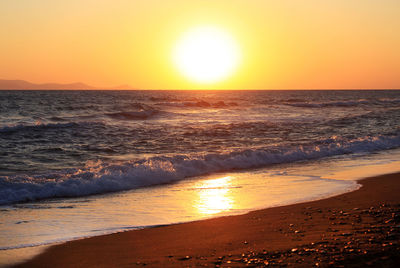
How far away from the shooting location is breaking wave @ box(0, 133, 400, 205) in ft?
32.3

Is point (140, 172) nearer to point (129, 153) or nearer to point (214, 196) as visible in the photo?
point (214, 196)

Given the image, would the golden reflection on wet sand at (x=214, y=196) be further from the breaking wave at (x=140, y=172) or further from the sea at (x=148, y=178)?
the breaking wave at (x=140, y=172)

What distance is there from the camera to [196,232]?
21.0 feet

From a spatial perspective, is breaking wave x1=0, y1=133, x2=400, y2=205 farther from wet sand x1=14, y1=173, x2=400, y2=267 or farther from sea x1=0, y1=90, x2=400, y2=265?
wet sand x1=14, y1=173, x2=400, y2=267

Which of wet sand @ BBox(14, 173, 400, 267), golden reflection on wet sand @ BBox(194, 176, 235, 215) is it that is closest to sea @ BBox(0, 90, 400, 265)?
golden reflection on wet sand @ BBox(194, 176, 235, 215)

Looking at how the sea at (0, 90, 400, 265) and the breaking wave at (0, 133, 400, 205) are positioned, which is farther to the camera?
the breaking wave at (0, 133, 400, 205)

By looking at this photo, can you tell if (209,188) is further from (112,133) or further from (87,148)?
(112,133)

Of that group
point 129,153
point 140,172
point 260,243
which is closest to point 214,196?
point 140,172

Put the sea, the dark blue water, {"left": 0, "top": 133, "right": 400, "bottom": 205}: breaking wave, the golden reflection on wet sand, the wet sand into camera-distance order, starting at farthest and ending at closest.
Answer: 1. the dark blue water
2. {"left": 0, "top": 133, "right": 400, "bottom": 205}: breaking wave
3. the golden reflection on wet sand
4. the sea
5. the wet sand

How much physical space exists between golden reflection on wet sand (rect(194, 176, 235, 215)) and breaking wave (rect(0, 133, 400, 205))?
1.36 metres

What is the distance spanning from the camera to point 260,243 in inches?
219

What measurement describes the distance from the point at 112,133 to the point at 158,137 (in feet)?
9.86

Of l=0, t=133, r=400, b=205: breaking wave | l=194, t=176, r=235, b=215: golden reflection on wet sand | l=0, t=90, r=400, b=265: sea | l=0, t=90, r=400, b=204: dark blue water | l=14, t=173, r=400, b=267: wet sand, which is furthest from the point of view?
l=0, t=90, r=400, b=204: dark blue water

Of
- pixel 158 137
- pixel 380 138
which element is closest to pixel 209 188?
pixel 158 137
